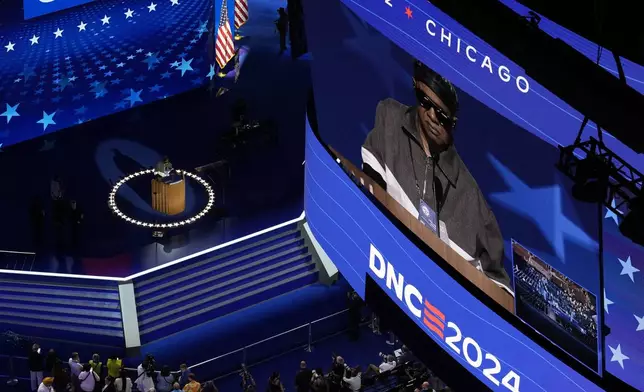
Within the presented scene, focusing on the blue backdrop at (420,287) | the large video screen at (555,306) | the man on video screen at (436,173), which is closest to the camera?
the large video screen at (555,306)

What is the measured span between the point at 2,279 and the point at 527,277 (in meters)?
13.4

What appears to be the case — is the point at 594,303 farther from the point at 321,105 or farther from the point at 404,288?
the point at 321,105

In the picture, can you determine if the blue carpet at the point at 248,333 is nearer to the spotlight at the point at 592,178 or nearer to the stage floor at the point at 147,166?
the stage floor at the point at 147,166

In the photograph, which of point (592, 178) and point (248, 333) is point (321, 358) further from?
point (592, 178)

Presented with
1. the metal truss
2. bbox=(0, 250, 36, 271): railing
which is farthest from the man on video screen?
bbox=(0, 250, 36, 271): railing

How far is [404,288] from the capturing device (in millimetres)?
21969

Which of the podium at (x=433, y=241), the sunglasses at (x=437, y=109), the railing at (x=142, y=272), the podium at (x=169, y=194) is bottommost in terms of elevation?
the railing at (x=142, y=272)

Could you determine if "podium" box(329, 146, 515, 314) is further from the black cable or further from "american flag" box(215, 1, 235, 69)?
"american flag" box(215, 1, 235, 69)

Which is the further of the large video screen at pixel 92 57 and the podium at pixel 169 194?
the large video screen at pixel 92 57

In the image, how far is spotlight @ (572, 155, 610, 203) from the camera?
1617cm

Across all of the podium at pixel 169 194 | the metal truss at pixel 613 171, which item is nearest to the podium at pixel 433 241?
the metal truss at pixel 613 171

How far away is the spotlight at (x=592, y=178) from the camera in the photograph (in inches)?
637

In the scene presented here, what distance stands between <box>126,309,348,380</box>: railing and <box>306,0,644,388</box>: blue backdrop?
26.6ft

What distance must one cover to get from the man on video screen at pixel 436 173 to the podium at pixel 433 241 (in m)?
0.12
